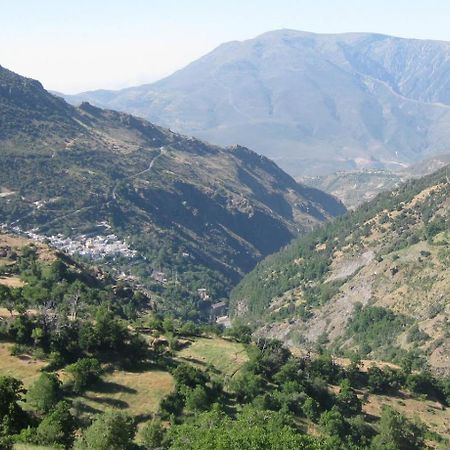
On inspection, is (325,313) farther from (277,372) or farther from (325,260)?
(277,372)

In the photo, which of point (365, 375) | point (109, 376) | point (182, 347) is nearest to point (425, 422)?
point (365, 375)

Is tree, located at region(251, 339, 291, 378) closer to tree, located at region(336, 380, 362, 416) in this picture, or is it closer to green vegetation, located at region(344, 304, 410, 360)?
tree, located at region(336, 380, 362, 416)

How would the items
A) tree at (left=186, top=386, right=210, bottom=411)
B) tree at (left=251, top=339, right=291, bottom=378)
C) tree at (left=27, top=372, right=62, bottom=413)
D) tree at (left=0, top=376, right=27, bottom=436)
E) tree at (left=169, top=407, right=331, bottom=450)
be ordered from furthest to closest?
tree at (left=251, top=339, right=291, bottom=378)
tree at (left=186, top=386, right=210, bottom=411)
tree at (left=27, top=372, right=62, bottom=413)
tree at (left=0, top=376, right=27, bottom=436)
tree at (left=169, top=407, right=331, bottom=450)

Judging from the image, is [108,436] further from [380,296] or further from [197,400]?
[380,296]

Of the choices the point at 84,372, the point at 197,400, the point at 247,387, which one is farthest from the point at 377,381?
the point at 84,372

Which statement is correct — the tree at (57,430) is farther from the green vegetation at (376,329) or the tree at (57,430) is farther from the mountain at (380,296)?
the green vegetation at (376,329)

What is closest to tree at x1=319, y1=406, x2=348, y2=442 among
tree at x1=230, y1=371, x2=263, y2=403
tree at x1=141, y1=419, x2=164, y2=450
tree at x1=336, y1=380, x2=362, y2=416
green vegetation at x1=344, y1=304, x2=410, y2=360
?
tree at x1=336, y1=380, x2=362, y2=416

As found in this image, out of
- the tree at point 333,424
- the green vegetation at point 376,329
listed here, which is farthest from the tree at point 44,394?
the green vegetation at point 376,329
